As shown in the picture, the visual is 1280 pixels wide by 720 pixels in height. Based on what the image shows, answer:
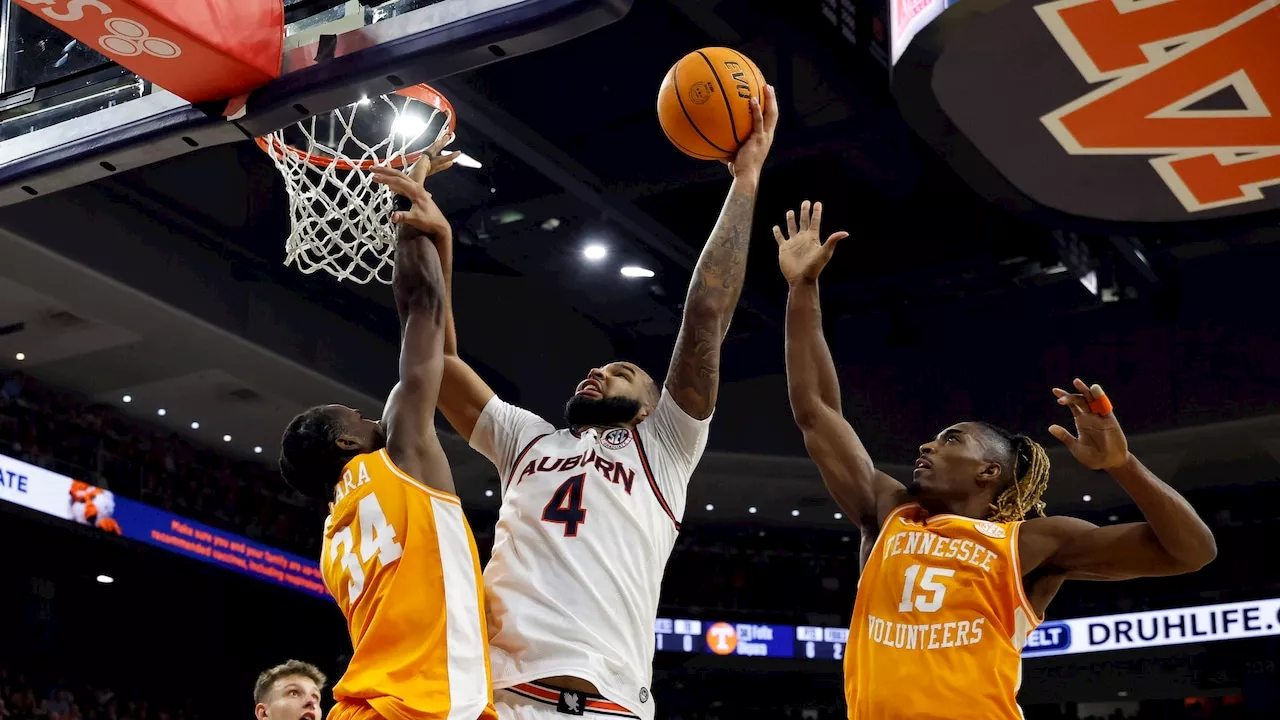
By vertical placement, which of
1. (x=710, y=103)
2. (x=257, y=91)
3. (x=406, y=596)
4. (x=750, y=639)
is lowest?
(x=406, y=596)

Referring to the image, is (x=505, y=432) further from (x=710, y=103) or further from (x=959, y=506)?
(x=959, y=506)

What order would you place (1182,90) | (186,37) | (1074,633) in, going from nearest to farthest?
(186,37)
(1182,90)
(1074,633)

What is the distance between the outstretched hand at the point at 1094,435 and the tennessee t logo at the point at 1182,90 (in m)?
2.29

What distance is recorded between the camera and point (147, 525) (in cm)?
1418

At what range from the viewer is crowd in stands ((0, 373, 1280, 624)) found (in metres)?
14.2

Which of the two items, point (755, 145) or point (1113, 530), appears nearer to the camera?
point (1113, 530)

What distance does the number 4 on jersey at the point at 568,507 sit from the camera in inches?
143

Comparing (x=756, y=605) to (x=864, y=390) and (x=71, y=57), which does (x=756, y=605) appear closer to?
(x=864, y=390)

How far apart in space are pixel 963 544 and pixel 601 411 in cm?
105

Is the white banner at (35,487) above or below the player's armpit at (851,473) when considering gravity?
above

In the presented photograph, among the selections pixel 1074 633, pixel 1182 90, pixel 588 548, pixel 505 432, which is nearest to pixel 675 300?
pixel 1074 633

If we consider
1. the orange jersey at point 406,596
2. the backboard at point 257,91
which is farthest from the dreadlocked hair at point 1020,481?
the backboard at point 257,91

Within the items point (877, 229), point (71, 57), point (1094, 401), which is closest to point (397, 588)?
point (1094, 401)

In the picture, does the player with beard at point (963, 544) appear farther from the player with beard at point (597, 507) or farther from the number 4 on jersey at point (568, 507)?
the number 4 on jersey at point (568, 507)
